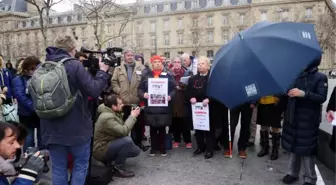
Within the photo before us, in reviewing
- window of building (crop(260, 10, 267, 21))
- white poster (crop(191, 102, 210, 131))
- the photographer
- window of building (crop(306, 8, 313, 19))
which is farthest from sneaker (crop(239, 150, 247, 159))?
window of building (crop(260, 10, 267, 21))


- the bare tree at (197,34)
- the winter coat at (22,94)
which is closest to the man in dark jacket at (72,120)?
the winter coat at (22,94)

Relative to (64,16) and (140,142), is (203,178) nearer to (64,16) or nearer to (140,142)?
(140,142)

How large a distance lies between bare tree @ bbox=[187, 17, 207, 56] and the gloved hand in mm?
58527

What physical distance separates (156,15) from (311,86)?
208ft

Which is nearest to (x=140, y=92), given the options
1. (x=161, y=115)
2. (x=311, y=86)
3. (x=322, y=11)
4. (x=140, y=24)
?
(x=161, y=115)

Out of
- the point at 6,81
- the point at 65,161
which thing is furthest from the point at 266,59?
the point at 6,81

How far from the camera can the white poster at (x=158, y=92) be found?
5742 mm

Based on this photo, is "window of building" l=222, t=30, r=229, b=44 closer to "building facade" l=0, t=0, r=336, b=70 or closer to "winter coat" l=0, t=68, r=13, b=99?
"building facade" l=0, t=0, r=336, b=70

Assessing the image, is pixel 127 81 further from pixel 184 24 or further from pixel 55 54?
pixel 184 24

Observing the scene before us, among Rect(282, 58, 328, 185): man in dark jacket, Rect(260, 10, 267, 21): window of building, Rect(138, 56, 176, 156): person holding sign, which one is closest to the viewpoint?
Rect(282, 58, 328, 185): man in dark jacket

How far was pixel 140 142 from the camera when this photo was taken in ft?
21.4

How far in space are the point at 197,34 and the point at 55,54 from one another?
192ft

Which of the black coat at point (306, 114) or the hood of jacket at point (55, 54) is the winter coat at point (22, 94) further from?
the black coat at point (306, 114)

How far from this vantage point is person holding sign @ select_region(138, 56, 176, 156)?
5.72m
